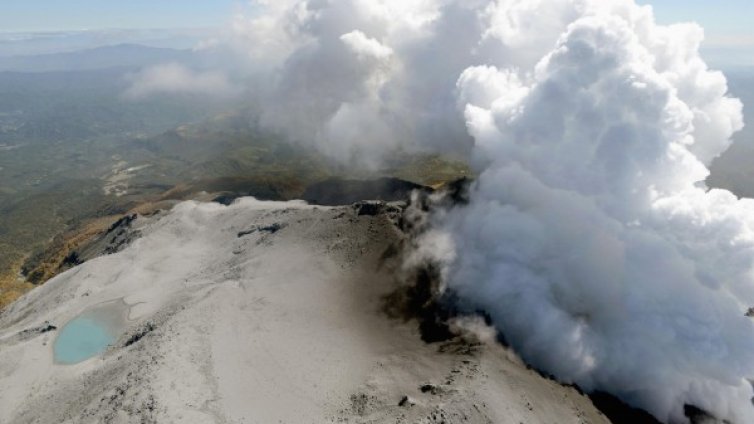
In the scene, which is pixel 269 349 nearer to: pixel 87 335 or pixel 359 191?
pixel 87 335

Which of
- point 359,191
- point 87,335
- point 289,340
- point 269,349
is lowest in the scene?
point 87,335

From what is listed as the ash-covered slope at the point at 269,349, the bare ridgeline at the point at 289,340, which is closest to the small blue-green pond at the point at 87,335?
the ash-covered slope at the point at 269,349

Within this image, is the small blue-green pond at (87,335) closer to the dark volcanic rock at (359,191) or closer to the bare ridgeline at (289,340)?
the bare ridgeline at (289,340)

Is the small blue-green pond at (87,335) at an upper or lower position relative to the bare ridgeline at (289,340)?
lower

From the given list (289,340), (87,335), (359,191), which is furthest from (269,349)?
(359,191)

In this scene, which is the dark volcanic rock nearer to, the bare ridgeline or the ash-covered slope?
the bare ridgeline

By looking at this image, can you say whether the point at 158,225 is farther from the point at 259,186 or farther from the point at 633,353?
the point at 633,353
